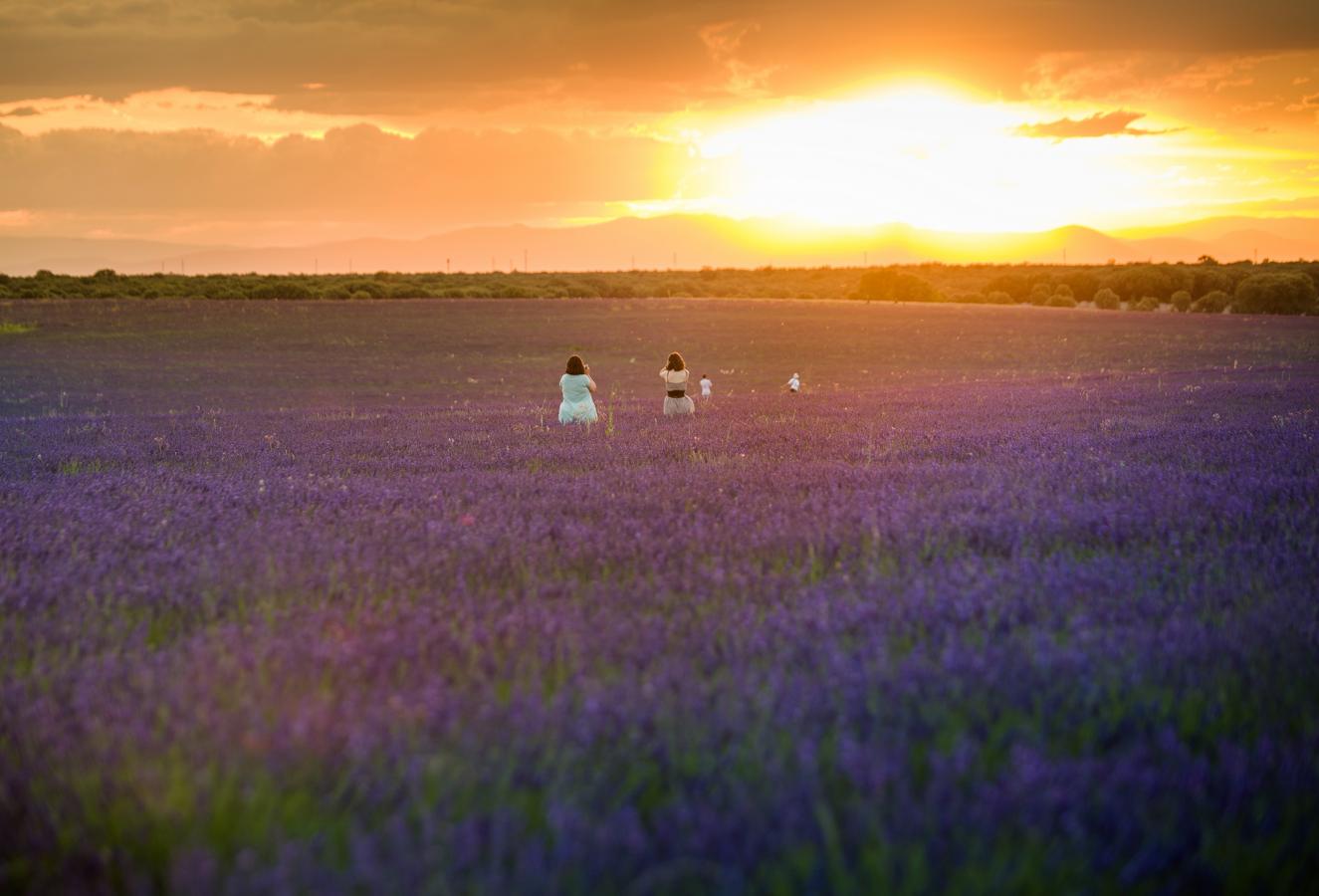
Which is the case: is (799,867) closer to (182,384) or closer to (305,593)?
(305,593)

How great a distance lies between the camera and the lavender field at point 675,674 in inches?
82.0

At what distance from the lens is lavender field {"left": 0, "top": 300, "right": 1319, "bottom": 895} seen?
208 centimetres

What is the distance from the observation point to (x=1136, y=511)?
18.4 ft

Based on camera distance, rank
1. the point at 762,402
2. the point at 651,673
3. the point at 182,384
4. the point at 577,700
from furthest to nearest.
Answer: the point at 182,384 < the point at 762,402 < the point at 651,673 < the point at 577,700

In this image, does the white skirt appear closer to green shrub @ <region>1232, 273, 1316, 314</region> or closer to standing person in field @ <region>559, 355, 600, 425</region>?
standing person in field @ <region>559, 355, 600, 425</region>

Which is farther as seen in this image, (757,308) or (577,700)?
(757,308)

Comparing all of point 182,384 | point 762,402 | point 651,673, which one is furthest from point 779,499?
point 182,384

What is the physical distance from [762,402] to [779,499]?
12.7m

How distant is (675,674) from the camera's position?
118 inches

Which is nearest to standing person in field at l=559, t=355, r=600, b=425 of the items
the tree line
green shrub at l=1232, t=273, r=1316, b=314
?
the tree line

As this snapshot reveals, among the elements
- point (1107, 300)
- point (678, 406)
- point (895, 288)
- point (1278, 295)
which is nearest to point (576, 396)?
point (678, 406)

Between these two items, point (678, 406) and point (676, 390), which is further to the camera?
point (676, 390)

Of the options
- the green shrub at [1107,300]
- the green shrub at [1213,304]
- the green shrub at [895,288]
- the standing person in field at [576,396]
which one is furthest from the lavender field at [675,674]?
the green shrub at [895,288]

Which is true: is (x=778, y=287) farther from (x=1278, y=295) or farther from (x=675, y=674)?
(x=675, y=674)
